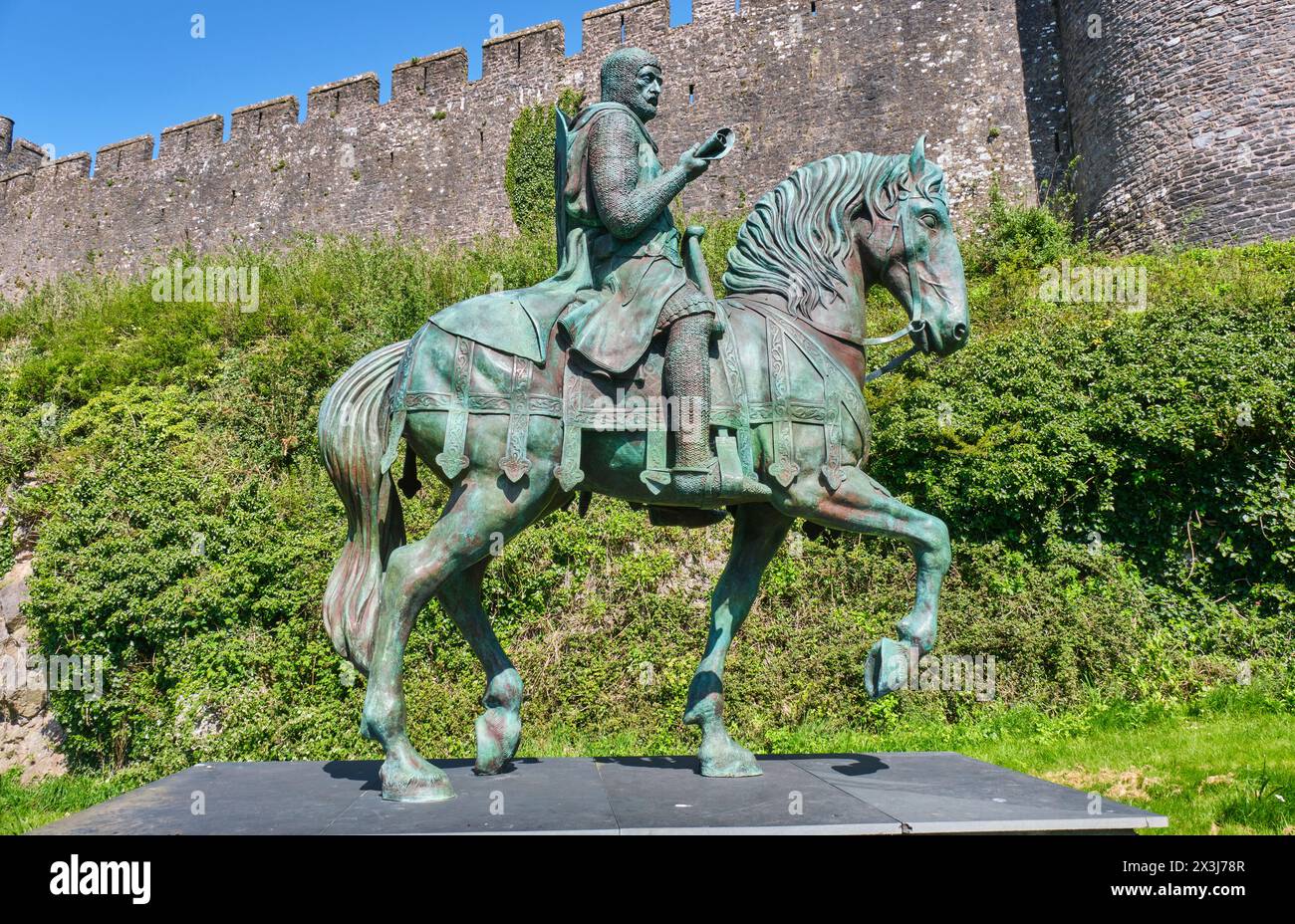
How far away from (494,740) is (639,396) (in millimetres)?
1887

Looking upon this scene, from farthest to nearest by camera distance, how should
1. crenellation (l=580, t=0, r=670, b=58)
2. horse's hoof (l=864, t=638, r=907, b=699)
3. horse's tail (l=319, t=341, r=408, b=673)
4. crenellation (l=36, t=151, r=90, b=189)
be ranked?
crenellation (l=36, t=151, r=90, b=189)
crenellation (l=580, t=0, r=670, b=58)
horse's tail (l=319, t=341, r=408, b=673)
horse's hoof (l=864, t=638, r=907, b=699)

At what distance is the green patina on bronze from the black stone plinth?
0.95 feet

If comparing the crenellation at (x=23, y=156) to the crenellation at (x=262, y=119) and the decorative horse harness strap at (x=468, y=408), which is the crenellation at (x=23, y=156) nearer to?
the crenellation at (x=262, y=119)

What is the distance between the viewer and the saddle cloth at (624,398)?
4.17 m

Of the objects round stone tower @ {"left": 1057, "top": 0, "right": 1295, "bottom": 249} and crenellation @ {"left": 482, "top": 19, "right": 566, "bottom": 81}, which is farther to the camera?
crenellation @ {"left": 482, "top": 19, "right": 566, "bottom": 81}

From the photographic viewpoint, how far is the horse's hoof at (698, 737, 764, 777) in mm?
4512

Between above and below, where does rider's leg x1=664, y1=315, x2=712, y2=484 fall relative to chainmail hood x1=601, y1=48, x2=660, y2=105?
below

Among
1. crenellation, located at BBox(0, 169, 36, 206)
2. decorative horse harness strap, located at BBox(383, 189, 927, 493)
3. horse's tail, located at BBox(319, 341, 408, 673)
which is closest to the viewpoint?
decorative horse harness strap, located at BBox(383, 189, 927, 493)

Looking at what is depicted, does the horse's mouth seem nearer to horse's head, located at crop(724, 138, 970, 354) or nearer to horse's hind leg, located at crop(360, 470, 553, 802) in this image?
horse's head, located at crop(724, 138, 970, 354)

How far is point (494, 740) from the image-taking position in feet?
15.0

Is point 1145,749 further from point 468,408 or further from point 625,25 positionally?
point 625,25

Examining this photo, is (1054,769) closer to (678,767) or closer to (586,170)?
(678,767)

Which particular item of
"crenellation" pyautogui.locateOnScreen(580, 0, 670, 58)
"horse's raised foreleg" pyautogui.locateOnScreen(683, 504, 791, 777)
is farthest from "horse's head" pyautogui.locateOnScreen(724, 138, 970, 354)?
"crenellation" pyautogui.locateOnScreen(580, 0, 670, 58)
